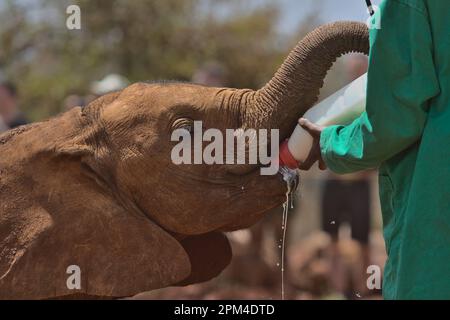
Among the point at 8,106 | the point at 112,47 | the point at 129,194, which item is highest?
the point at 112,47

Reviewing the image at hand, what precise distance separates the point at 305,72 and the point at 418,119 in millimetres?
910

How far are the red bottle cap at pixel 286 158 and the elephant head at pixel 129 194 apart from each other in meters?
0.08

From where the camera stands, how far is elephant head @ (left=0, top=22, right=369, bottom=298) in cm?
483

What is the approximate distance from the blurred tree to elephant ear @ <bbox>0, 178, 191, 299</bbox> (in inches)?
483

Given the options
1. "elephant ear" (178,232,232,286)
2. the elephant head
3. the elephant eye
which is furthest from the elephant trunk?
"elephant ear" (178,232,232,286)

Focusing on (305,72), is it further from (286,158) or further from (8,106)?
(8,106)

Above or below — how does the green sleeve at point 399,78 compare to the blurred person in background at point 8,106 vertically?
below

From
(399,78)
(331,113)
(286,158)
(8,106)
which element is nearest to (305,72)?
(331,113)

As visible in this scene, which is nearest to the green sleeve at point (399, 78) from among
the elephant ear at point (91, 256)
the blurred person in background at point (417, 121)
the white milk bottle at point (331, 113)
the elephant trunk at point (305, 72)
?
the blurred person in background at point (417, 121)

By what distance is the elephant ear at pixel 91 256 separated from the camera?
4.91 metres

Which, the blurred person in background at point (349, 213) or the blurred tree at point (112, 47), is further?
the blurred tree at point (112, 47)

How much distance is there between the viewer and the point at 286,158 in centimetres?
468

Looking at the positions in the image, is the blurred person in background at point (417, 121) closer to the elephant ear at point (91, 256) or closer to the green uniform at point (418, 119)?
the green uniform at point (418, 119)
